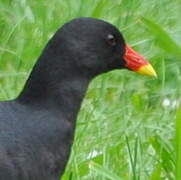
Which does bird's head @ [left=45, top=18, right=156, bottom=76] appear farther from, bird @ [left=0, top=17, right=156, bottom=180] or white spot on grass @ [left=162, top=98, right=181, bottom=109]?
white spot on grass @ [left=162, top=98, right=181, bottom=109]

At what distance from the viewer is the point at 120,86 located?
7.44m

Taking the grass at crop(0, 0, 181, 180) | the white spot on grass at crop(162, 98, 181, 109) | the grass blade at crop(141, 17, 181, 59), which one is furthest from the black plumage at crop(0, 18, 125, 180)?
the white spot on grass at crop(162, 98, 181, 109)

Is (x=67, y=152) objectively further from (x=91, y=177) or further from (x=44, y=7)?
(x=44, y=7)

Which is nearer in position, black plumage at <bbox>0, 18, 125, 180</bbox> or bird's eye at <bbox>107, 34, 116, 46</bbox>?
black plumage at <bbox>0, 18, 125, 180</bbox>

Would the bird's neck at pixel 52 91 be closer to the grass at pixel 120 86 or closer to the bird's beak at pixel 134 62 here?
the grass at pixel 120 86

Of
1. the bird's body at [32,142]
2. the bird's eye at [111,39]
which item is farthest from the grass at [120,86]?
the bird's eye at [111,39]

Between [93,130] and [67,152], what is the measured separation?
1095 mm

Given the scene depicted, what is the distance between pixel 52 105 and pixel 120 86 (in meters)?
1.77

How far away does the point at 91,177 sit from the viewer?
6.17 meters

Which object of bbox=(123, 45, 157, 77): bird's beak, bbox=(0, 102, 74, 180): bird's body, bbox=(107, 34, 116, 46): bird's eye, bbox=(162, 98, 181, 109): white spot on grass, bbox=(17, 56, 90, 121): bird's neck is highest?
bbox=(107, 34, 116, 46): bird's eye

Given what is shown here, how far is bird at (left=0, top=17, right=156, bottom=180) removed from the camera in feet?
18.0

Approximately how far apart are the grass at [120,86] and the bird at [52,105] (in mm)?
338

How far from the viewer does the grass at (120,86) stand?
6.25 m

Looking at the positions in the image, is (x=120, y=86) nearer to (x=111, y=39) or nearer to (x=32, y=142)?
(x=111, y=39)
